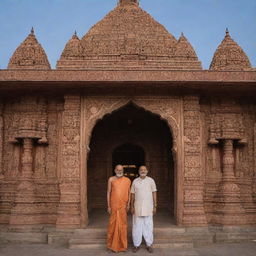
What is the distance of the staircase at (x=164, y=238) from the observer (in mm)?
7582

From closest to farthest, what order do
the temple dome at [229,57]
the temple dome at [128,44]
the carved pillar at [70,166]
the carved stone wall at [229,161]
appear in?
the carved pillar at [70,166] < the carved stone wall at [229,161] < the temple dome at [128,44] < the temple dome at [229,57]

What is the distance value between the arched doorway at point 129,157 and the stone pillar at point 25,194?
14.3 ft

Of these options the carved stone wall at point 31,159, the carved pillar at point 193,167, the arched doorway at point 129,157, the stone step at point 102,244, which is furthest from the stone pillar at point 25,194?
the arched doorway at point 129,157

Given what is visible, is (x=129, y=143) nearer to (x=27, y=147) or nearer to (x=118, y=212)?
(x=27, y=147)

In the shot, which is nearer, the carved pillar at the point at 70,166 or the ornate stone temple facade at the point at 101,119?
the ornate stone temple facade at the point at 101,119

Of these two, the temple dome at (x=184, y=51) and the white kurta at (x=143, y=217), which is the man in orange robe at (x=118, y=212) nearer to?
the white kurta at (x=143, y=217)

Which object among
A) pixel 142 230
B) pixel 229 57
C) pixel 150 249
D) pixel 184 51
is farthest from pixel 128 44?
pixel 150 249

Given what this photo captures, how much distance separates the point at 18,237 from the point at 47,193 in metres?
1.31

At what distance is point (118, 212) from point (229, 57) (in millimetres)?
8019

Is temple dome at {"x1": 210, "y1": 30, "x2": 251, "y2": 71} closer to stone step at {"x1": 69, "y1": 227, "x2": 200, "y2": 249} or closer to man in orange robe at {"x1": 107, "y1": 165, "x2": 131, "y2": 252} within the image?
stone step at {"x1": 69, "y1": 227, "x2": 200, "y2": 249}

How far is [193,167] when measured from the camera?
8852 mm

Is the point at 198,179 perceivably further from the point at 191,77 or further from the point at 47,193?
the point at 47,193

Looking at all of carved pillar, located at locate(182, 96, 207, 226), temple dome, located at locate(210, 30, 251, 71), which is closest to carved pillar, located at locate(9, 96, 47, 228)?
carved pillar, located at locate(182, 96, 207, 226)

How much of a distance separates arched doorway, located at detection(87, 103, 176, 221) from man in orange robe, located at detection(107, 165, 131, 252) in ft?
15.8
